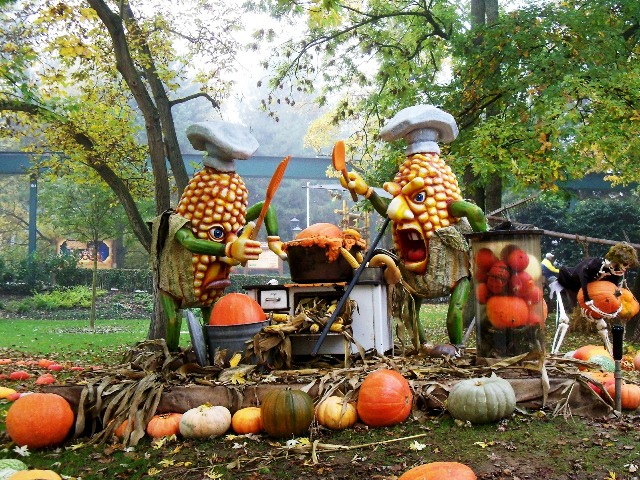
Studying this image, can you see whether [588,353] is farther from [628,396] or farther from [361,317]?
[361,317]

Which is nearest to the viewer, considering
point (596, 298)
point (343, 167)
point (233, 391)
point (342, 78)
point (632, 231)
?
point (233, 391)

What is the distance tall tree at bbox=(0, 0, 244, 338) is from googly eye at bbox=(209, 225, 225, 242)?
302cm

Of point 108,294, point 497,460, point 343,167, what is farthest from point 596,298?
point 108,294

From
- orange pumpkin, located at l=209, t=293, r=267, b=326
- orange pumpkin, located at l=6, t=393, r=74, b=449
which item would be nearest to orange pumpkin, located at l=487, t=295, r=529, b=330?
orange pumpkin, located at l=209, t=293, r=267, b=326

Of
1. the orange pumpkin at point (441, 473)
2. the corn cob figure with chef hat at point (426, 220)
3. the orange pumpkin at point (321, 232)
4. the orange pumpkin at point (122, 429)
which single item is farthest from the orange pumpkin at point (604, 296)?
the orange pumpkin at point (122, 429)

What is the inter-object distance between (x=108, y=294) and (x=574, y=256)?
14.5m

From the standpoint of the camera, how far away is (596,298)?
6246mm

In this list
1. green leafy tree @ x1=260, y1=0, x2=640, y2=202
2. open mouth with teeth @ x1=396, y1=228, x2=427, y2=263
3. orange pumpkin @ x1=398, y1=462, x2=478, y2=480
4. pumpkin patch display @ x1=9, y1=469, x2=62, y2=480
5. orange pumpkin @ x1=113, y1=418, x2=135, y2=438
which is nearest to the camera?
orange pumpkin @ x1=398, y1=462, x2=478, y2=480

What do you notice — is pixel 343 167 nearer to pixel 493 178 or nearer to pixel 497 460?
pixel 497 460

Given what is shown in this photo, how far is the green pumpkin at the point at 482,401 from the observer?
3568 millimetres

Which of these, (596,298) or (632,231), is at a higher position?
(632,231)

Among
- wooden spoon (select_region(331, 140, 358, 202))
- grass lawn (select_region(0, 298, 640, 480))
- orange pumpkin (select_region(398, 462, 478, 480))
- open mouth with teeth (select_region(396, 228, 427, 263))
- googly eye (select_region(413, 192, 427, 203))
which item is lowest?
grass lawn (select_region(0, 298, 640, 480))

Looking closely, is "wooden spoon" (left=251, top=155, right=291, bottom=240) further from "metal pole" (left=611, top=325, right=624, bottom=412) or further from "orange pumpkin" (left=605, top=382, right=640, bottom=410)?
"orange pumpkin" (left=605, top=382, right=640, bottom=410)

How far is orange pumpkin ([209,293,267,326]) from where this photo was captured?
4707mm
